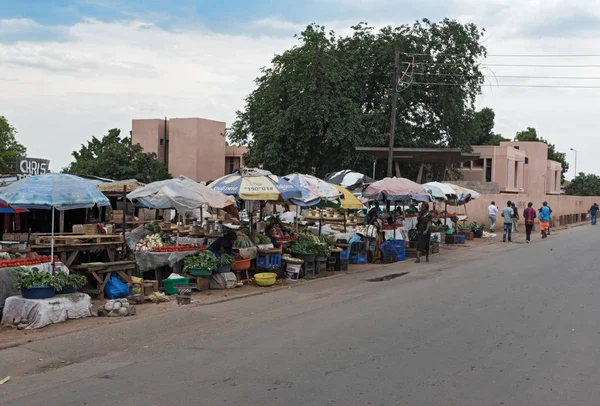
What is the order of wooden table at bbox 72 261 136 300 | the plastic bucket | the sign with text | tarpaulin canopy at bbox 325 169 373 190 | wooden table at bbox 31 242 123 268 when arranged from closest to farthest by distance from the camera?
wooden table at bbox 31 242 123 268 → wooden table at bbox 72 261 136 300 → the plastic bucket → the sign with text → tarpaulin canopy at bbox 325 169 373 190

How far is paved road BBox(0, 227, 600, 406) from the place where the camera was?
626cm

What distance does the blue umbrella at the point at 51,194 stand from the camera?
1074cm

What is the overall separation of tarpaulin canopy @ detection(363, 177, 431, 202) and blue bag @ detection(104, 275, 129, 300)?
1004 cm

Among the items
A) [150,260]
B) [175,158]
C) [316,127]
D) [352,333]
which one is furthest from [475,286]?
[175,158]

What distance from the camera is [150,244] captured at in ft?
47.1

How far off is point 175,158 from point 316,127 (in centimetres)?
2281

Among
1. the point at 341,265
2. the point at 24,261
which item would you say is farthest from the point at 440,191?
the point at 24,261

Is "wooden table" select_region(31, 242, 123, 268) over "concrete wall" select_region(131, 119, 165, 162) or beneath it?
beneath

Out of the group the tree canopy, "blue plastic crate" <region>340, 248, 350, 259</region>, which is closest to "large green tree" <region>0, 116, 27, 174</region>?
"blue plastic crate" <region>340, 248, 350, 259</region>

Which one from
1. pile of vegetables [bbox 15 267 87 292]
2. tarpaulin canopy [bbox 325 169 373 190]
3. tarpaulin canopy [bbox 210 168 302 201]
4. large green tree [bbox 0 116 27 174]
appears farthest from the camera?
large green tree [bbox 0 116 27 174]

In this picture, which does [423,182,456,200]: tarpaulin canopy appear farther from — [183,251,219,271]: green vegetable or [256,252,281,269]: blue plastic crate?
[183,251,219,271]: green vegetable

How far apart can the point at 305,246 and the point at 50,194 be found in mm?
7617

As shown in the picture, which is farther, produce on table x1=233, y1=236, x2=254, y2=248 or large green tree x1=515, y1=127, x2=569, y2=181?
large green tree x1=515, y1=127, x2=569, y2=181

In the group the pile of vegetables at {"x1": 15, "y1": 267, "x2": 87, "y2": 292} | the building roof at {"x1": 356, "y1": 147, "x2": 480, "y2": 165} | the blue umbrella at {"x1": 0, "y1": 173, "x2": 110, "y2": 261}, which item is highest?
the building roof at {"x1": 356, "y1": 147, "x2": 480, "y2": 165}
